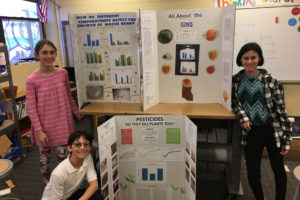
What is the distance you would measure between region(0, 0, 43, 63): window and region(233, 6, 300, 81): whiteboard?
336 centimetres

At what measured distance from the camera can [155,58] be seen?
204 centimetres

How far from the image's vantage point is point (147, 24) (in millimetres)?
1853

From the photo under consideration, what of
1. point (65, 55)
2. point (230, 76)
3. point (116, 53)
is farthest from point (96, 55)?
point (65, 55)

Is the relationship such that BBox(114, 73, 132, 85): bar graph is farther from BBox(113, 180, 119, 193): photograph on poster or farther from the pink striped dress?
BBox(113, 180, 119, 193): photograph on poster

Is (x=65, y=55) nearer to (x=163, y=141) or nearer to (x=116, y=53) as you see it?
(x=116, y=53)

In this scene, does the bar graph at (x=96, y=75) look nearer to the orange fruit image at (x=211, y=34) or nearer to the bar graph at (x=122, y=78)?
the bar graph at (x=122, y=78)

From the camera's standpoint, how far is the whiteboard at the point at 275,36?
3.18 meters

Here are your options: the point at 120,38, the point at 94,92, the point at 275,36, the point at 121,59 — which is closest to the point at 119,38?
the point at 120,38

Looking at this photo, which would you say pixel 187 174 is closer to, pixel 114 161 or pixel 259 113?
pixel 114 161

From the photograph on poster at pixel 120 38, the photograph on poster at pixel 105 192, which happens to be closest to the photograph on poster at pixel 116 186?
the photograph on poster at pixel 105 192

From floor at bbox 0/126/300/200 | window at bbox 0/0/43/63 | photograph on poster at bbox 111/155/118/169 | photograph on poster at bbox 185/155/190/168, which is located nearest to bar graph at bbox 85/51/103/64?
photograph on poster at bbox 111/155/118/169

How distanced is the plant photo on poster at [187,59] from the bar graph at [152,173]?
82 cm

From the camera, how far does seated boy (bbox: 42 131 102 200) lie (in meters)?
1.51

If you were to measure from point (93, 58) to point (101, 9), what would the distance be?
2343mm
